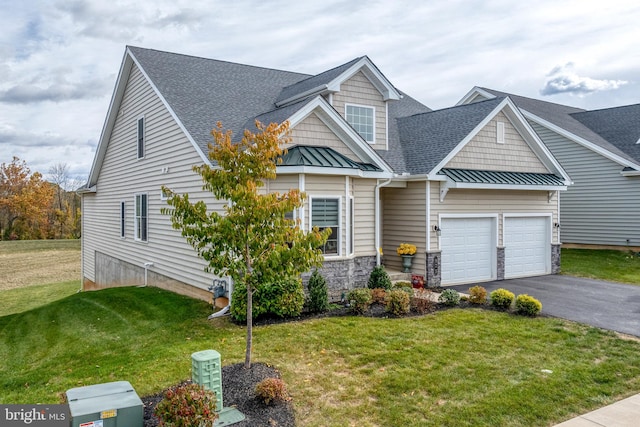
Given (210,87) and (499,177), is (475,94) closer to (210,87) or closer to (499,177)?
(499,177)

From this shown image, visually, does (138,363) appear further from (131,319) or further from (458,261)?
(458,261)

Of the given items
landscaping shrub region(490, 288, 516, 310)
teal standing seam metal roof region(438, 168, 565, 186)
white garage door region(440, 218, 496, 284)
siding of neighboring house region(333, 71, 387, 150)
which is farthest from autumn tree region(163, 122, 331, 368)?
white garage door region(440, 218, 496, 284)

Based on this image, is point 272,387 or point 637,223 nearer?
point 272,387

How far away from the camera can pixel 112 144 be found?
1831 cm

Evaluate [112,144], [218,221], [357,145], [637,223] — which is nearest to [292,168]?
[357,145]

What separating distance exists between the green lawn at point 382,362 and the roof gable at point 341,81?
6.97 metres

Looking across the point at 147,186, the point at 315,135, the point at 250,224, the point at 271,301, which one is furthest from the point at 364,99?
the point at 250,224

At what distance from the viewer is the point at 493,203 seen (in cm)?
1452

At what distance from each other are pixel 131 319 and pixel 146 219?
5.14 metres

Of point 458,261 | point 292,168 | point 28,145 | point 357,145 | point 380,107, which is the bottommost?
point 458,261

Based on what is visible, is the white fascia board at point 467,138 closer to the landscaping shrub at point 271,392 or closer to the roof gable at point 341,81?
the roof gable at point 341,81

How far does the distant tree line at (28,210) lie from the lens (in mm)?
43500

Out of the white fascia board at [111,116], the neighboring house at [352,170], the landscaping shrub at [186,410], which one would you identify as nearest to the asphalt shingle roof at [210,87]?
the neighboring house at [352,170]

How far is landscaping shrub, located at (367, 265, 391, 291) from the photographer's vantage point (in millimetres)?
11430
